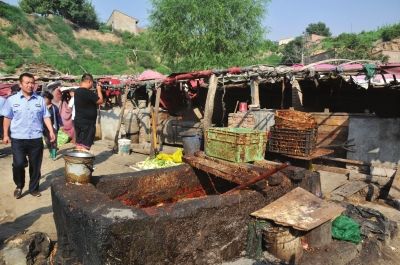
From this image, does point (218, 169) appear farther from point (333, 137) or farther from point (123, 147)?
point (123, 147)

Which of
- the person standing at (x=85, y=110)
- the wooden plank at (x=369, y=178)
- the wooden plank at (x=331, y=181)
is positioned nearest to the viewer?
the person standing at (x=85, y=110)

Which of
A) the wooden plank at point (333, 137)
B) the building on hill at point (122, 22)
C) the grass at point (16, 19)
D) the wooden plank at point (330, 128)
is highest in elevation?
the building on hill at point (122, 22)

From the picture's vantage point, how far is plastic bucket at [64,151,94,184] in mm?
3977

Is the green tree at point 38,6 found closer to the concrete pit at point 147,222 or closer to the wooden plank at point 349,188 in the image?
the wooden plank at point 349,188

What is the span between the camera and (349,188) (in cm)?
732

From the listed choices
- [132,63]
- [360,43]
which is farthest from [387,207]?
[132,63]

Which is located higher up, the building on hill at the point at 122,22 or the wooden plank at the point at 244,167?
the building on hill at the point at 122,22

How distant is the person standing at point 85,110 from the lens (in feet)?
24.3

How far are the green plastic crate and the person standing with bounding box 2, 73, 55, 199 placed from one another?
304cm

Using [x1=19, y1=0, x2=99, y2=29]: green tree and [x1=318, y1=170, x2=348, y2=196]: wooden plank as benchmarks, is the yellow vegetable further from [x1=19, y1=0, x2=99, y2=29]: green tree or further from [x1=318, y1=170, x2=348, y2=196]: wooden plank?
[x1=19, y1=0, x2=99, y2=29]: green tree

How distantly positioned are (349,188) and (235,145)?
367 centimetres

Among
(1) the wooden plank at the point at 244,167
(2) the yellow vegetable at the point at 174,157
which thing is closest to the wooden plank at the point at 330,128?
(2) the yellow vegetable at the point at 174,157

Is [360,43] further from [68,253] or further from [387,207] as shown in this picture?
[68,253]

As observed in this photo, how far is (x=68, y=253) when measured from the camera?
3688 mm
